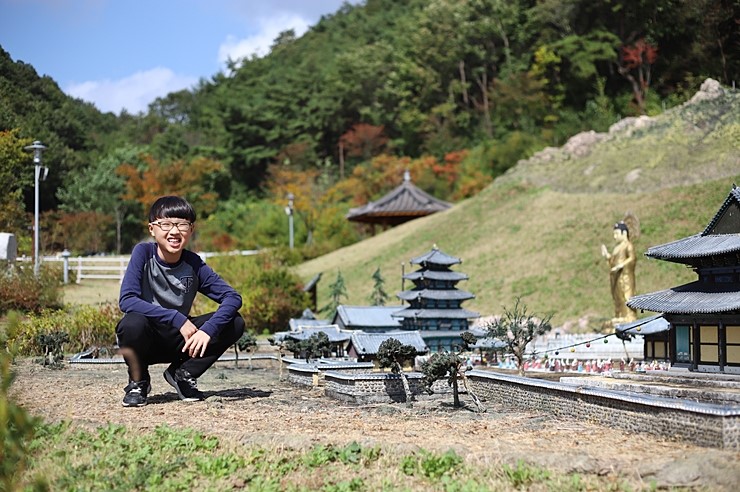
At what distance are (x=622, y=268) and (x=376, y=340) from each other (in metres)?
9.33

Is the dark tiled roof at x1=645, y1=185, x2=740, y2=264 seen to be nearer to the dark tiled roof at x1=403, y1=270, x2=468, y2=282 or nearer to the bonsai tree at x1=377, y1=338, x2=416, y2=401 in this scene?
the bonsai tree at x1=377, y1=338, x2=416, y2=401

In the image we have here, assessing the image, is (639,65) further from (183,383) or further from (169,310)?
(169,310)

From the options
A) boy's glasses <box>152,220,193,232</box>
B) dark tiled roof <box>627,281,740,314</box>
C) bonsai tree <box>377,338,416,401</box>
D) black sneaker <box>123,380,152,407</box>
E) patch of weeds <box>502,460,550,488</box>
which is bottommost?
patch of weeds <box>502,460,550,488</box>

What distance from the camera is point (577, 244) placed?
116 feet

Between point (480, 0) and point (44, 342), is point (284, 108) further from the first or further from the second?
point (44, 342)

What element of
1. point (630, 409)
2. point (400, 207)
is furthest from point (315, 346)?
point (400, 207)

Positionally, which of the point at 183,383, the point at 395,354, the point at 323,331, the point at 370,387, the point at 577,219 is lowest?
the point at 370,387

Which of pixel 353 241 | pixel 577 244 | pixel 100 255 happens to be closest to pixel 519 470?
pixel 577 244

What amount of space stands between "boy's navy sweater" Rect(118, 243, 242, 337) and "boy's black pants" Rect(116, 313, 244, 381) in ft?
0.49

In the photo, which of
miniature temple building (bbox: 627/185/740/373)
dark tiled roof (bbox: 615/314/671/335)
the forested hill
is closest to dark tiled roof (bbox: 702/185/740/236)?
miniature temple building (bbox: 627/185/740/373)

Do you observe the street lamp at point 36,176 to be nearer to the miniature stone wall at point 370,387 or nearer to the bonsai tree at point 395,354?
the miniature stone wall at point 370,387

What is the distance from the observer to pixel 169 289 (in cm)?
1163

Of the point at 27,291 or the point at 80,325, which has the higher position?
the point at 27,291

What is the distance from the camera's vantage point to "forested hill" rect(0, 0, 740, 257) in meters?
44.2
